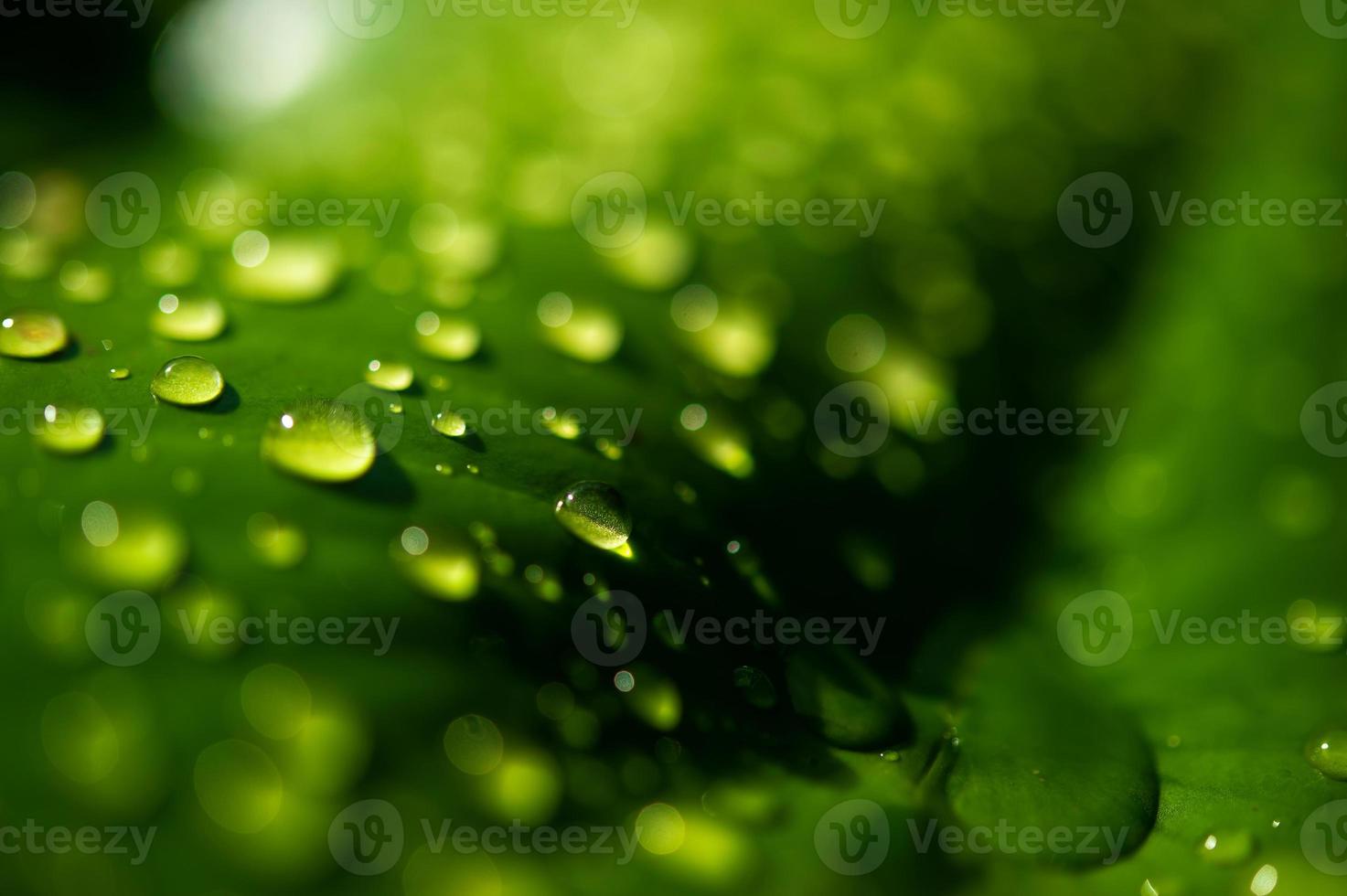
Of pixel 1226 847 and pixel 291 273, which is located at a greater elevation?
pixel 291 273

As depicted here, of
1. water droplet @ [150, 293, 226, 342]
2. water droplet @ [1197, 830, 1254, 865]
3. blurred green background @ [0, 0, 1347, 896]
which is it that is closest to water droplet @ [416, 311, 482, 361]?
blurred green background @ [0, 0, 1347, 896]

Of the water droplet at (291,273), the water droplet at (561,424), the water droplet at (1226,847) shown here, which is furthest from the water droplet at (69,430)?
the water droplet at (1226,847)

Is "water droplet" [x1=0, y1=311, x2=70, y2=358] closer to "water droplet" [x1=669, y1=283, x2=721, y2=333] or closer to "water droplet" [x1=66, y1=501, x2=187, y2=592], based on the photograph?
"water droplet" [x1=66, y1=501, x2=187, y2=592]

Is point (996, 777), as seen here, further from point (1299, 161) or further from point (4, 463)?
point (1299, 161)

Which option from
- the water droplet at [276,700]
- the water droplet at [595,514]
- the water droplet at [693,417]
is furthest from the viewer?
the water droplet at [693,417]

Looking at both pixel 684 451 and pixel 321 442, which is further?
pixel 684 451

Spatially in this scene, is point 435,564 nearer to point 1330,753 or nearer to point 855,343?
point 855,343

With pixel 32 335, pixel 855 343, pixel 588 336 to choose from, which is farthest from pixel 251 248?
pixel 855 343

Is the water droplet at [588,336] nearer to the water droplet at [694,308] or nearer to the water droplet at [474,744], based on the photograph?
the water droplet at [694,308]
